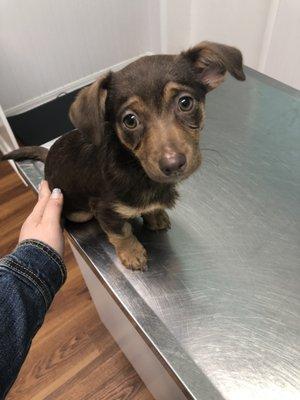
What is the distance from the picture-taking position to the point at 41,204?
108cm

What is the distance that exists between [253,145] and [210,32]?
1590 millimetres

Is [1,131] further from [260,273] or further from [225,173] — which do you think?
[260,273]

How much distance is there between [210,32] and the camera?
102 inches

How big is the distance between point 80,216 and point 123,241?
20cm

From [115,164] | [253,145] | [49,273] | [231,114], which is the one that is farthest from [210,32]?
[49,273]

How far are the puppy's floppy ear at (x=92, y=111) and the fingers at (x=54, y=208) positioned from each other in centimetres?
31

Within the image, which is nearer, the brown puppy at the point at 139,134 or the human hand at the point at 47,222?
the brown puppy at the point at 139,134

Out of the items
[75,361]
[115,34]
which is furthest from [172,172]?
[115,34]

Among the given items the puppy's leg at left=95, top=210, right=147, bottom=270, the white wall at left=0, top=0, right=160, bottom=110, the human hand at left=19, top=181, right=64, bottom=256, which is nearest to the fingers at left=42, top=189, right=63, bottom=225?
the human hand at left=19, top=181, right=64, bottom=256

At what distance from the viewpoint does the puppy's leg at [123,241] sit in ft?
3.28

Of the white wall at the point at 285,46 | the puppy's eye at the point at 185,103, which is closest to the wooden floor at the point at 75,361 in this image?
the puppy's eye at the point at 185,103

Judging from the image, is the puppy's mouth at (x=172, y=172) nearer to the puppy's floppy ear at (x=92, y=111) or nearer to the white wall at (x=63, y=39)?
the puppy's floppy ear at (x=92, y=111)

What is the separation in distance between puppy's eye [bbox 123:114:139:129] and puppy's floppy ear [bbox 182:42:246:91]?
21 cm

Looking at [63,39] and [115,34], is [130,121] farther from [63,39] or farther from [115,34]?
[115,34]
